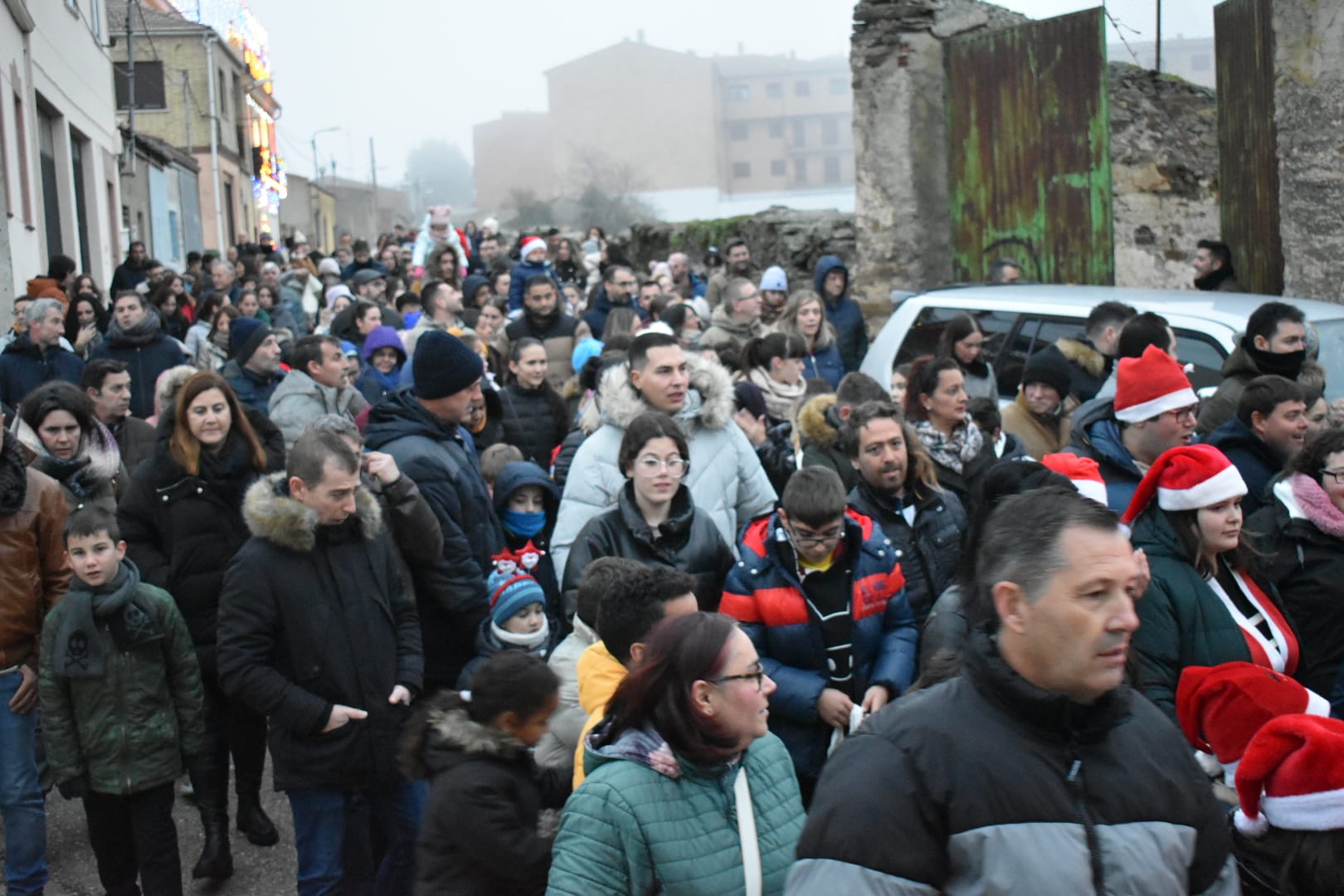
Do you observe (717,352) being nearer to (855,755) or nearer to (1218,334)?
(1218,334)

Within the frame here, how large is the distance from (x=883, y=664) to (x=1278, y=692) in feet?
4.84

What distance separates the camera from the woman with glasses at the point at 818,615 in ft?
14.4

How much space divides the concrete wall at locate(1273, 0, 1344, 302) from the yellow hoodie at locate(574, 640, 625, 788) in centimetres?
702

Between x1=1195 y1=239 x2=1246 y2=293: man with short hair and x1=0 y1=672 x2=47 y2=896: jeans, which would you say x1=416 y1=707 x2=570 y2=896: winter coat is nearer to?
x1=0 y1=672 x2=47 y2=896: jeans

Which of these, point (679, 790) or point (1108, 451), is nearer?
point (679, 790)

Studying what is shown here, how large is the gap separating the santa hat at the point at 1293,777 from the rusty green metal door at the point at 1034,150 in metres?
9.40

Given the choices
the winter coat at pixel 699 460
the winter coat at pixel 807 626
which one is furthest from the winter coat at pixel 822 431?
the winter coat at pixel 807 626

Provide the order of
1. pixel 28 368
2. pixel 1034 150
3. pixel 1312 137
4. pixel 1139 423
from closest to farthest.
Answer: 1. pixel 1139 423
2. pixel 1312 137
3. pixel 28 368
4. pixel 1034 150

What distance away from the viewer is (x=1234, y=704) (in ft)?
10.7

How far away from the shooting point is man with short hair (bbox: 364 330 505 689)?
16.9ft

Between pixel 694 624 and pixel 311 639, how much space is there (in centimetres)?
211

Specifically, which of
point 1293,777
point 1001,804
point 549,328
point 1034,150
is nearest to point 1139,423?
point 1293,777

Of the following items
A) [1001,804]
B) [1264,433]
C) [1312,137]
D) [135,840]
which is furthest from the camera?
[1312,137]

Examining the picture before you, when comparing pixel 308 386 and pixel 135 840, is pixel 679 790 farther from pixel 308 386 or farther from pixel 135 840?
pixel 308 386
